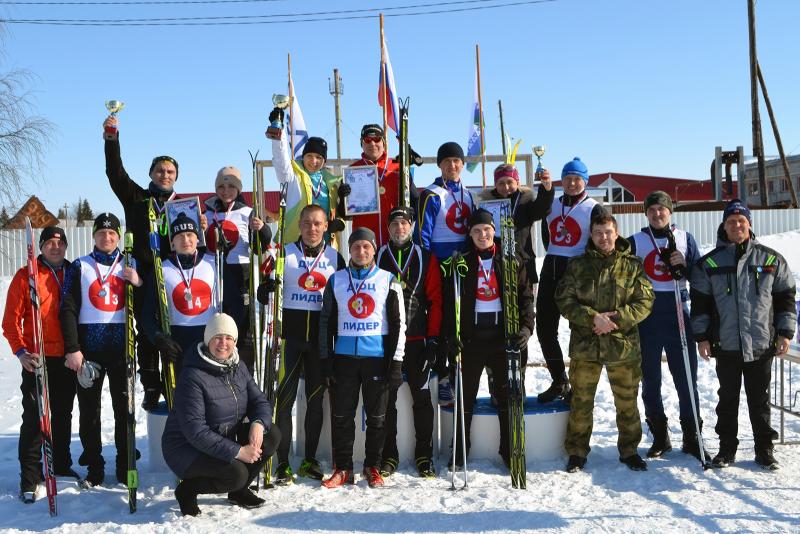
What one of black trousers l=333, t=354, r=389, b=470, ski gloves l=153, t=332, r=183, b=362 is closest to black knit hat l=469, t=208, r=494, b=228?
black trousers l=333, t=354, r=389, b=470

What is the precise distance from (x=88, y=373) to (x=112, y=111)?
1.77 metres

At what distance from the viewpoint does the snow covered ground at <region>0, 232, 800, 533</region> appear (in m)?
3.76

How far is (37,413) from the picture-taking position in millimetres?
4398

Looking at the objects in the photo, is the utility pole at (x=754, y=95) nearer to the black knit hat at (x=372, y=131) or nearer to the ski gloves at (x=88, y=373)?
the black knit hat at (x=372, y=131)

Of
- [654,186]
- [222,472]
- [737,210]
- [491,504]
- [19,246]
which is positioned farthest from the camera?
[654,186]

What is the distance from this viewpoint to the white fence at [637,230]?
15.3 meters

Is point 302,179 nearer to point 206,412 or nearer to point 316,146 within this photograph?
point 316,146

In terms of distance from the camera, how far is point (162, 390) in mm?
5125

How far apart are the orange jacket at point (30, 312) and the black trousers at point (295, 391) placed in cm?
143

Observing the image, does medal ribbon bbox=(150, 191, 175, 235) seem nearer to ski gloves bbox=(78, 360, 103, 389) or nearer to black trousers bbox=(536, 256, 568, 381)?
ski gloves bbox=(78, 360, 103, 389)

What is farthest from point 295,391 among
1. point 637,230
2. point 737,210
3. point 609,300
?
point 637,230

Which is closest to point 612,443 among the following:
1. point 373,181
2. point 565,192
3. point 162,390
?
point 565,192

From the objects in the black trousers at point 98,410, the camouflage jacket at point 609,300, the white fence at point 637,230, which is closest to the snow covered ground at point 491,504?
the black trousers at point 98,410

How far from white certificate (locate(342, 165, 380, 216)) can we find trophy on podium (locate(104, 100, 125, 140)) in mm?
1637
